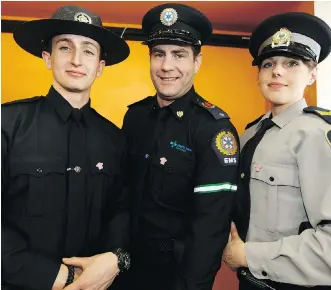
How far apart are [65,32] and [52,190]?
0.67 metres

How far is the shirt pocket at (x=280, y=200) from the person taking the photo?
150 centimetres

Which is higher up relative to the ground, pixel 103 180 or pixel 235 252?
pixel 103 180

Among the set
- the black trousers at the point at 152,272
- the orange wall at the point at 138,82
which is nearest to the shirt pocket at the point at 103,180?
the black trousers at the point at 152,272

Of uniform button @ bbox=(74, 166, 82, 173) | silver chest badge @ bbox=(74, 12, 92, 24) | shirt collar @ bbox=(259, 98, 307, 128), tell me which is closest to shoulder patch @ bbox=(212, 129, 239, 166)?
shirt collar @ bbox=(259, 98, 307, 128)

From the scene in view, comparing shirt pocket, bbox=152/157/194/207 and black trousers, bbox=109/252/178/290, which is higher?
shirt pocket, bbox=152/157/194/207

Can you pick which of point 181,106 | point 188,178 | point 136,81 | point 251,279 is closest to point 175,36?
point 181,106

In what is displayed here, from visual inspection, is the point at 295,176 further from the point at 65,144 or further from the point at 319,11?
the point at 319,11

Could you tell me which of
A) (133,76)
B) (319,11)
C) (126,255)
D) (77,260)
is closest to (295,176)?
(126,255)

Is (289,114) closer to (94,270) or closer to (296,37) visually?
(296,37)

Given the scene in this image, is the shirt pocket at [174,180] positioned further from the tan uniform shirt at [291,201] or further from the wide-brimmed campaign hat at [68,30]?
the wide-brimmed campaign hat at [68,30]

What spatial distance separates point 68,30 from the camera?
5.06 feet

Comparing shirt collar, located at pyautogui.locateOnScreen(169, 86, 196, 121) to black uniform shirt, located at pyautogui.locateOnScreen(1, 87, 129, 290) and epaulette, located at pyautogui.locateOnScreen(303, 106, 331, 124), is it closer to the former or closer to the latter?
black uniform shirt, located at pyautogui.locateOnScreen(1, 87, 129, 290)

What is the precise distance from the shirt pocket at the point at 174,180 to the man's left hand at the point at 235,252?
267 millimetres

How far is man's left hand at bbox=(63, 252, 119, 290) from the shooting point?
4.62 ft
